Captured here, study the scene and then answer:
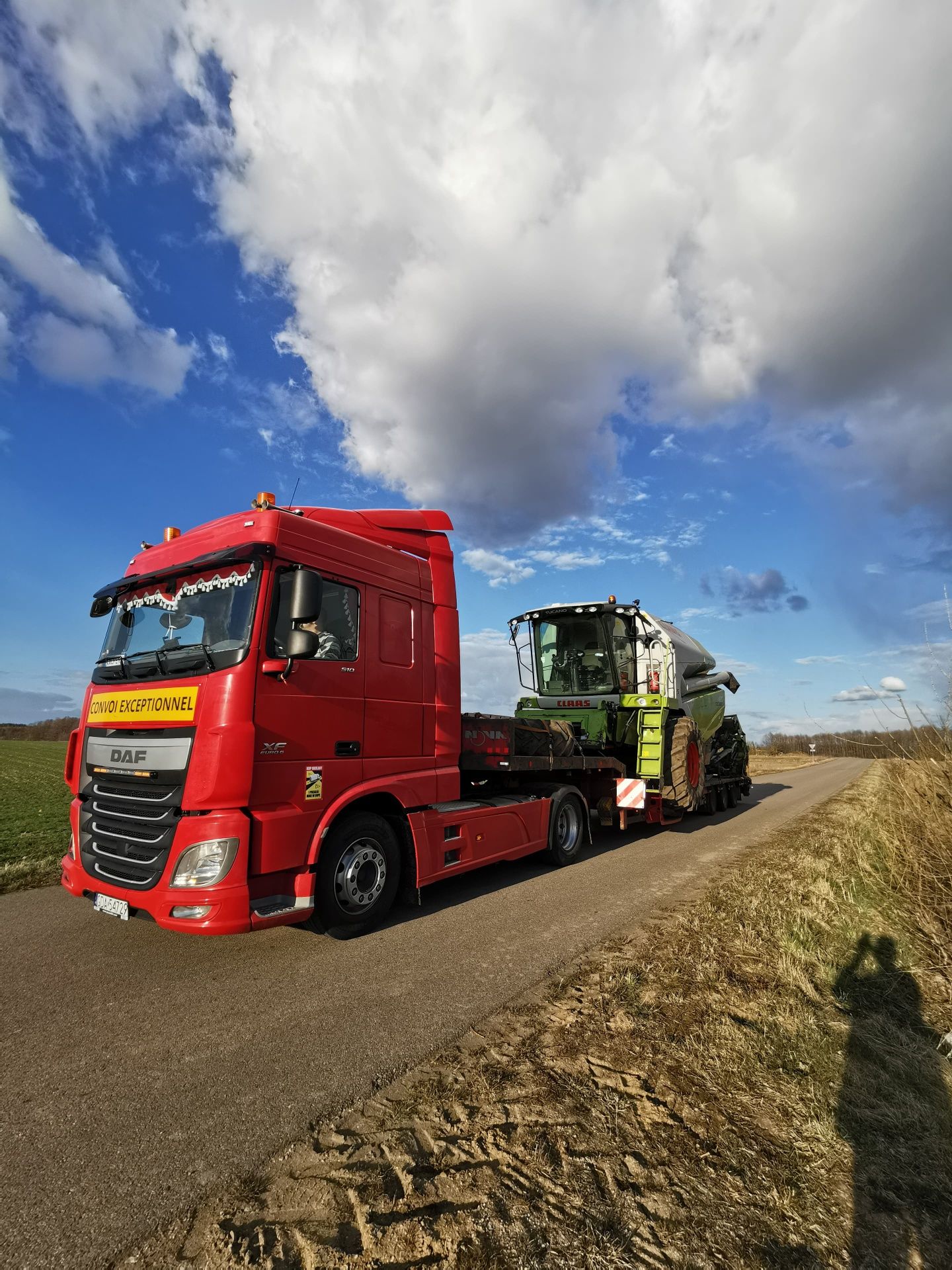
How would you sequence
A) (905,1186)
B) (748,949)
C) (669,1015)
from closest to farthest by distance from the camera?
(905,1186)
(669,1015)
(748,949)

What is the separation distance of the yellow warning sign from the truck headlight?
0.62 m

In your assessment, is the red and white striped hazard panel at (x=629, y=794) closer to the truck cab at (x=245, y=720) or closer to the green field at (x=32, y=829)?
the truck cab at (x=245, y=720)

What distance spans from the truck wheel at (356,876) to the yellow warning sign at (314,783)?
37 cm

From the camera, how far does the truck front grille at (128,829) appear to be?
167 inches

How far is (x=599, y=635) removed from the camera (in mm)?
11258

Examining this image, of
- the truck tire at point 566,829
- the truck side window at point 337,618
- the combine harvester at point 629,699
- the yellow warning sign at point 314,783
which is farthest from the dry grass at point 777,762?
the yellow warning sign at point 314,783

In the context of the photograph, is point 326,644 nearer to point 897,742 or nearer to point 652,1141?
point 652,1141

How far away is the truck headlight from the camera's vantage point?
13.3 feet

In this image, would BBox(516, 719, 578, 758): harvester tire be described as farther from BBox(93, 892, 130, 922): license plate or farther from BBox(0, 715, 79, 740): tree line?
BBox(0, 715, 79, 740): tree line

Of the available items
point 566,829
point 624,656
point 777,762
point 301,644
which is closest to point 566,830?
point 566,829

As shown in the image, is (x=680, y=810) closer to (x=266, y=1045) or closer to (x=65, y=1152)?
(x=266, y=1045)

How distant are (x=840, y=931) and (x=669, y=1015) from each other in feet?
7.46

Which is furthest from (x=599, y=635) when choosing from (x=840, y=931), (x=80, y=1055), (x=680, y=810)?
(x=80, y=1055)

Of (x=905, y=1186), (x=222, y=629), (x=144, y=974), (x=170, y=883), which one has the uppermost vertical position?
(x=222, y=629)
